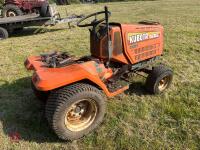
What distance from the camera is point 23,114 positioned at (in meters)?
4.68

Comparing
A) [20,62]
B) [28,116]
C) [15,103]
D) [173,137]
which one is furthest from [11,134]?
[20,62]

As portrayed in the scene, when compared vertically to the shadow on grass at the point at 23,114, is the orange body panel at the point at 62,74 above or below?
above

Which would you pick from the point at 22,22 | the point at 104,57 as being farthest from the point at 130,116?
the point at 22,22

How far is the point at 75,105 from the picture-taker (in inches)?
155

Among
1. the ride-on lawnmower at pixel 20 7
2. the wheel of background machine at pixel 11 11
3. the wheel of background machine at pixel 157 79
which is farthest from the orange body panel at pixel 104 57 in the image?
the wheel of background machine at pixel 11 11

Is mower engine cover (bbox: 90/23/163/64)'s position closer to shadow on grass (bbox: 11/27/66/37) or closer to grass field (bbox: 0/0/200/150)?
grass field (bbox: 0/0/200/150)

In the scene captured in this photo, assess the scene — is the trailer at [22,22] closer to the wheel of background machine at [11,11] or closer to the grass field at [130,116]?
the wheel of background machine at [11,11]

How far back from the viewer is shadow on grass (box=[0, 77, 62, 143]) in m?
4.12

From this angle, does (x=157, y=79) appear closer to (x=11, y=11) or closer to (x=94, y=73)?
(x=94, y=73)

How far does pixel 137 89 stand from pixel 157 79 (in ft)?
2.08

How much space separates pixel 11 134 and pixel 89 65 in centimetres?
160

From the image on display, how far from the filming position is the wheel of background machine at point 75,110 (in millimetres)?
3570

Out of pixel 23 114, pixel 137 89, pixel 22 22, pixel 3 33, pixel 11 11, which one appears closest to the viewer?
pixel 23 114

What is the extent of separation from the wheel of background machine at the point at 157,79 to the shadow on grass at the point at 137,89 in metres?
0.23
